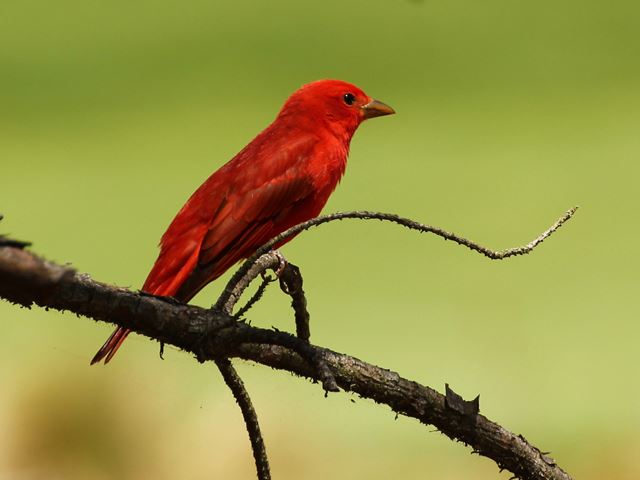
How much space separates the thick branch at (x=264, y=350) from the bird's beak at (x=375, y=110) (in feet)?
6.43

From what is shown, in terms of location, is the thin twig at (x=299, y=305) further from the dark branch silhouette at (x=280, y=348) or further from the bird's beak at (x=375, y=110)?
the bird's beak at (x=375, y=110)

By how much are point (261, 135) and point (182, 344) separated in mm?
1869

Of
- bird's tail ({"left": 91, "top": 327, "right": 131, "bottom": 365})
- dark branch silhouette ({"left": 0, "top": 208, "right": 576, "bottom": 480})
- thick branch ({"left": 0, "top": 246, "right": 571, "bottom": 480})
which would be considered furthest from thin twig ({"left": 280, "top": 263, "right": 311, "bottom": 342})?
bird's tail ({"left": 91, "top": 327, "right": 131, "bottom": 365})

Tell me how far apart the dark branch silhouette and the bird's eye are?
170 centimetres

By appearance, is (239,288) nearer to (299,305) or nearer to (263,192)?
(299,305)

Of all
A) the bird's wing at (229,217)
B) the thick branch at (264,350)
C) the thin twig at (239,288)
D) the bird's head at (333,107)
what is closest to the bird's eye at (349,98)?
the bird's head at (333,107)

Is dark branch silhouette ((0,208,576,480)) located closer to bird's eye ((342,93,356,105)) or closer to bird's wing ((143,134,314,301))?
bird's wing ((143,134,314,301))

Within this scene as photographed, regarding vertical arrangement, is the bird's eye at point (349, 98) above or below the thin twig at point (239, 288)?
above

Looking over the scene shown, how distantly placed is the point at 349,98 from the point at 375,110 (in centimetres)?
11

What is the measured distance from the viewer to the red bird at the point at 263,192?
288 centimetres

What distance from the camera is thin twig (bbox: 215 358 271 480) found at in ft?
6.17

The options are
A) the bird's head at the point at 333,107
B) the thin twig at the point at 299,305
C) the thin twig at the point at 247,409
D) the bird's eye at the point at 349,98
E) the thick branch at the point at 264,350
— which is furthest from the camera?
the bird's eye at the point at 349,98

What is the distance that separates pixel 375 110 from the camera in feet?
12.3

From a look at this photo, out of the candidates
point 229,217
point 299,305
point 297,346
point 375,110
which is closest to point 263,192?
point 229,217
